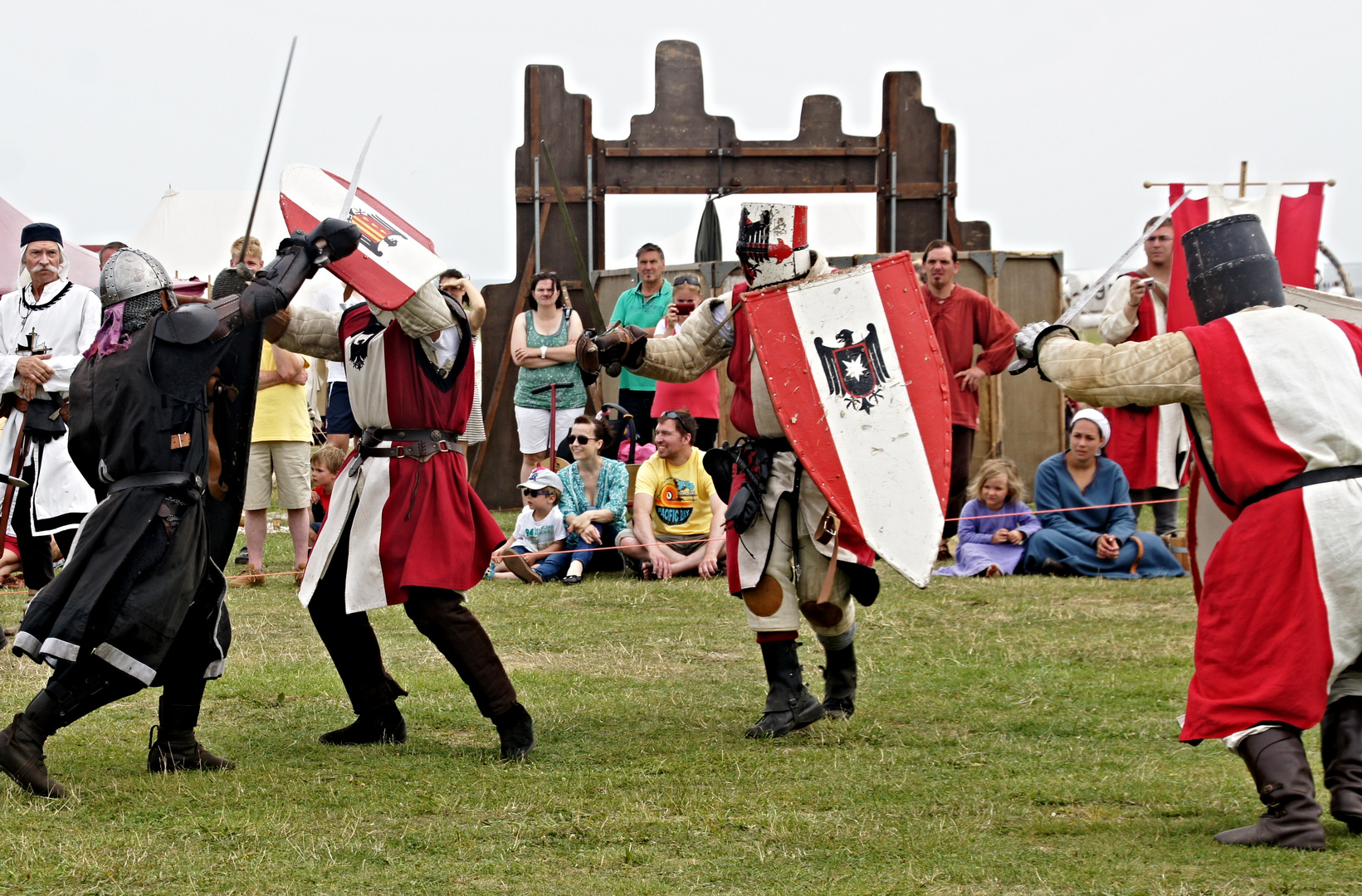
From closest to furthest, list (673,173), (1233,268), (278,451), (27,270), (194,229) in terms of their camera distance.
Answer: (1233,268) < (27,270) < (278,451) < (673,173) < (194,229)

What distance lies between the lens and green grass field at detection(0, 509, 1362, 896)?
3.15m

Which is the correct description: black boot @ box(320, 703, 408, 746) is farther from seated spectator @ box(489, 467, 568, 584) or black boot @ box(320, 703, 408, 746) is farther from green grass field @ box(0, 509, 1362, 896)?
seated spectator @ box(489, 467, 568, 584)

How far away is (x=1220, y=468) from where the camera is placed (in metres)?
3.48

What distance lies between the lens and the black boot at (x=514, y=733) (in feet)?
13.9

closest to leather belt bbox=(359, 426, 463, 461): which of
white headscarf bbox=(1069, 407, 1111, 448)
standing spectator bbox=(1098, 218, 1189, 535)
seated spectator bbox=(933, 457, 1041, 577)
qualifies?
seated spectator bbox=(933, 457, 1041, 577)

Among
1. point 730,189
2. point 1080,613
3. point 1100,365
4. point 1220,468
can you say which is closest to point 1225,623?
point 1220,468

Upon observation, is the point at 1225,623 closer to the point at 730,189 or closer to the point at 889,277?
the point at 889,277

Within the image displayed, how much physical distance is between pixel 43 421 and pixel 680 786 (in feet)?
12.4

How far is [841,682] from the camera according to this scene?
4816 millimetres

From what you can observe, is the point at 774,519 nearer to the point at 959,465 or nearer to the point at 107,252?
the point at 107,252

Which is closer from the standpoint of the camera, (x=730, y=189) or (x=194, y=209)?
(x=730, y=189)

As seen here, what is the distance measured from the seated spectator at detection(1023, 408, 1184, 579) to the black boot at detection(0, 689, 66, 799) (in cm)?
524

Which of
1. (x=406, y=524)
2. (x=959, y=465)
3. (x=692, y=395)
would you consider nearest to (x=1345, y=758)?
(x=406, y=524)

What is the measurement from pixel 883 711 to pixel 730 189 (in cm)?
645
